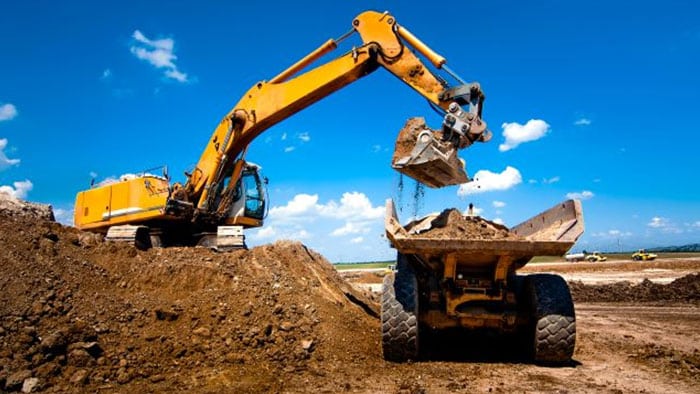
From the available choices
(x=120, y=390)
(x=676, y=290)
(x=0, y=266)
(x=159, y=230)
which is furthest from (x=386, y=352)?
(x=676, y=290)

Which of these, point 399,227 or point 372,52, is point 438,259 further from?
point 372,52

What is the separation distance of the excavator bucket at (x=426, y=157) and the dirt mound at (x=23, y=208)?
26.5ft

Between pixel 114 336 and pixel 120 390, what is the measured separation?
1.26 metres

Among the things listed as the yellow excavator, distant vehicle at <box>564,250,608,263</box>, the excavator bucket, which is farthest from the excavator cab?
distant vehicle at <box>564,250,608,263</box>

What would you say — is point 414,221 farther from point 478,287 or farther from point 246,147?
point 246,147

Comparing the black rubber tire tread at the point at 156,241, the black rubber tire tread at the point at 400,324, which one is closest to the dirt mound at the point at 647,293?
the black rubber tire tread at the point at 400,324

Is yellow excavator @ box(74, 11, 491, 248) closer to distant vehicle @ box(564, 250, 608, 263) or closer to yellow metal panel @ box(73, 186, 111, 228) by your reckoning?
yellow metal panel @ box(73, 186, 111, 228)

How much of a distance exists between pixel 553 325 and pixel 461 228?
5.00 ft

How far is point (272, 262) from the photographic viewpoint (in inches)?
365

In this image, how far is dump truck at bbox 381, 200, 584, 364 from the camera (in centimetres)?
548

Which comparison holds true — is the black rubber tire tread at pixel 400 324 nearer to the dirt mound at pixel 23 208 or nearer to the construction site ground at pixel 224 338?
the construction site ground at pixel 224 338

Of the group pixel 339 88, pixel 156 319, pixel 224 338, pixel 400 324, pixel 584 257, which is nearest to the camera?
pixel 400 324

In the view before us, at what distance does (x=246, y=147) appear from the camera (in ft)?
41.2

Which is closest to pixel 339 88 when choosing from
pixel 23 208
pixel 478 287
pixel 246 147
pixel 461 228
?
pixel 246 147
